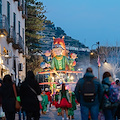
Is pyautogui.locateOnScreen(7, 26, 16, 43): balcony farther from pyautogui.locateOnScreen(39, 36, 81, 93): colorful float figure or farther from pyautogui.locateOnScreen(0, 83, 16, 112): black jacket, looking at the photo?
pyautogui.locateOnScreen(0, 83, 16, 112): black jacket

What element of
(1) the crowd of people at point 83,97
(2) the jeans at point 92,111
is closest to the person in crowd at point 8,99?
(1) the crowd of people at point 83,97

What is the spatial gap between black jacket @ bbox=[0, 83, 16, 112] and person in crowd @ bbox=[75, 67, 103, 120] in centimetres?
205

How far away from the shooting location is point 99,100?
1152 centimetres

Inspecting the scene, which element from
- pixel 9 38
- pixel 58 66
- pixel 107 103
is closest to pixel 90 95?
pixel 107 103

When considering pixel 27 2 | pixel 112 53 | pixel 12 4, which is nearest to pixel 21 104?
pixel 12 4

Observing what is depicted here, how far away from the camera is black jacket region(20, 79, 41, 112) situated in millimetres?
11641

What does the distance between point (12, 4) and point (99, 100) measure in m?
23.3

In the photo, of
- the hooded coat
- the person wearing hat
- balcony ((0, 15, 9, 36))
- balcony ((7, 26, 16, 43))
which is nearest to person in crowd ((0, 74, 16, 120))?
the hooded coat

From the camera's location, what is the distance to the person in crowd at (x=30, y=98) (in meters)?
11.6

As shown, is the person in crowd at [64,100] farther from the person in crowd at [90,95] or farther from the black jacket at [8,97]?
the person in crowd at [90,95]

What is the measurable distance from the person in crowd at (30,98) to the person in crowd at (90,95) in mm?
1233

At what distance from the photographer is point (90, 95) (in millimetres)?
11281

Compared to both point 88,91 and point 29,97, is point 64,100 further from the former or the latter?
point 88,91

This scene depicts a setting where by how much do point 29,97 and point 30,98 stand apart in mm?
46
